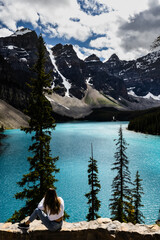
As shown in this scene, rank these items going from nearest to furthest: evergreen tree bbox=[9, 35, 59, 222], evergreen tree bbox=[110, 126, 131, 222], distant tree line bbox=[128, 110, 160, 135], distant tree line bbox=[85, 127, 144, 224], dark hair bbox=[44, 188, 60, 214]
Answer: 1. dark hair bbox=[44, 188, 60, 214]
2. evergreen tree bbox=[9, 35, 59, 222]
3. evergreen tree bbox=[110, 126, 131, 222]
4. distant tree line bbox=[85, 127, 144, 224]
5. distant tree line bbox=[128, 110, 160, 135]

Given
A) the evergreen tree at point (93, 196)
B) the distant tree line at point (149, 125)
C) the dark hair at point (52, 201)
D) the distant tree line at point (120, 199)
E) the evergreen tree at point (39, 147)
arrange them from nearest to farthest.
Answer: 1. the dark hair at point (52, 201)
2. the evergreen tree at point (39, 147)
3. the distant tree line at point (120, 199)
4. the evergreen tree at point (93, 196)
5. the distant tree line at point (149, 125)

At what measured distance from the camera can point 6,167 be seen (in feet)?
128

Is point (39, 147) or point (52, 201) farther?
point (39, 147)

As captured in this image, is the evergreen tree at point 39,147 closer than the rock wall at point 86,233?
No

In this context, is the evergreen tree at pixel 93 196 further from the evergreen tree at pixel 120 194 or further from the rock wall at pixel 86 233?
the rock wall at pixel 86 233

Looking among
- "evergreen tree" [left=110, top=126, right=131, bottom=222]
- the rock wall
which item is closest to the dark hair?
the rock wall

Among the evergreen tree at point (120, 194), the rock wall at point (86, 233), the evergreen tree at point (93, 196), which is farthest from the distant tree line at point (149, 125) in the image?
the rock wall at point (86, 233)

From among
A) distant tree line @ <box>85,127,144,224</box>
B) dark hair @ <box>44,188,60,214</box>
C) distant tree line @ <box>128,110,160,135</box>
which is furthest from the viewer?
distant tree line @ <box>128,110,160,135</box>

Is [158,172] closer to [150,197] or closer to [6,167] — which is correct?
[150,197]

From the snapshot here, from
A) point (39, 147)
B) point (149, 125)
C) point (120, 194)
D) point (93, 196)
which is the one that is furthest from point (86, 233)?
point (149, 125)

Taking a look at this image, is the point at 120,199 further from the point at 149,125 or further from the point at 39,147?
the point at 149,125

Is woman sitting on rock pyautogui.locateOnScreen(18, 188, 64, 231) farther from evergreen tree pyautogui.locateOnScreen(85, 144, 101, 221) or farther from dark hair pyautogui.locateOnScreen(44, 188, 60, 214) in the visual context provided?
evergreen tree pyautogui.locateOnScreen(85, 144, 101, 221)

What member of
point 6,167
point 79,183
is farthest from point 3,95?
point 79,183

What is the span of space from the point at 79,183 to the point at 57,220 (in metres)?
24.9
